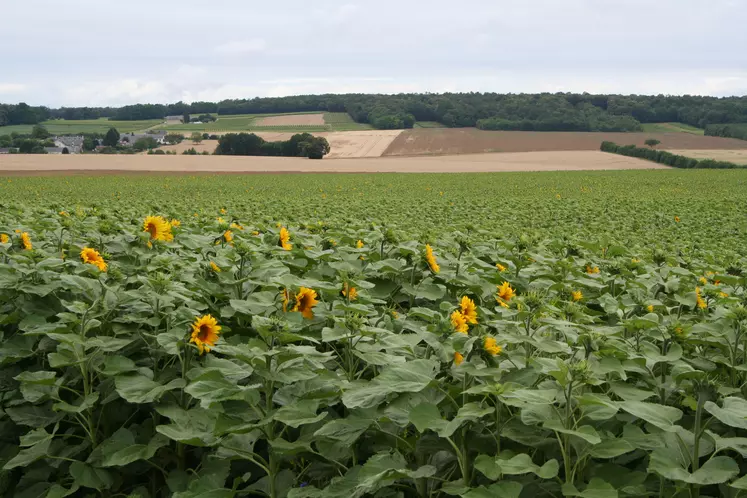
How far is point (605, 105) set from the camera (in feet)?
332

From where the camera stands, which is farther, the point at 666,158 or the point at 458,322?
the point at 666,158

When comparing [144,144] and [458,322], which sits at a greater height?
[144,144]

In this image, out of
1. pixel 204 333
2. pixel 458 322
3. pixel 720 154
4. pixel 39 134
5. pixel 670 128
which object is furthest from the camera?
pixel 670 128

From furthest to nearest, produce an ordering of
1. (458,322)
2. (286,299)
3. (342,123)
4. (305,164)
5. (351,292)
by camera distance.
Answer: (342,123), (305,164), (351,292), (286,299), (458,322)

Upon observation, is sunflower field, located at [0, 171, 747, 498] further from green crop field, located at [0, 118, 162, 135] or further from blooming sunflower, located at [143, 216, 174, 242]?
green crop field, located at [0, 118, 162, 135]

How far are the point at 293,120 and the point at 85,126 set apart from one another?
29.7m

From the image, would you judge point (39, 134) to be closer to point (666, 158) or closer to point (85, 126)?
point (85, 126)

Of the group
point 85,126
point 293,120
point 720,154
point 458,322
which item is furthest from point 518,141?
point 458,322

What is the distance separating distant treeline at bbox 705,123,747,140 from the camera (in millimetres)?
79450

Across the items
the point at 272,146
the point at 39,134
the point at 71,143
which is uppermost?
the point at 39,134

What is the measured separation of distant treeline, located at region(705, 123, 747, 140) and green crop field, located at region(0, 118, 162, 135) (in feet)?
257

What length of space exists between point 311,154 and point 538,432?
63.5m

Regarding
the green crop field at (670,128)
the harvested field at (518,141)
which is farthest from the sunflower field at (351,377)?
the green crop field at (670,128)

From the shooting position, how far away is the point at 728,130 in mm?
81375
